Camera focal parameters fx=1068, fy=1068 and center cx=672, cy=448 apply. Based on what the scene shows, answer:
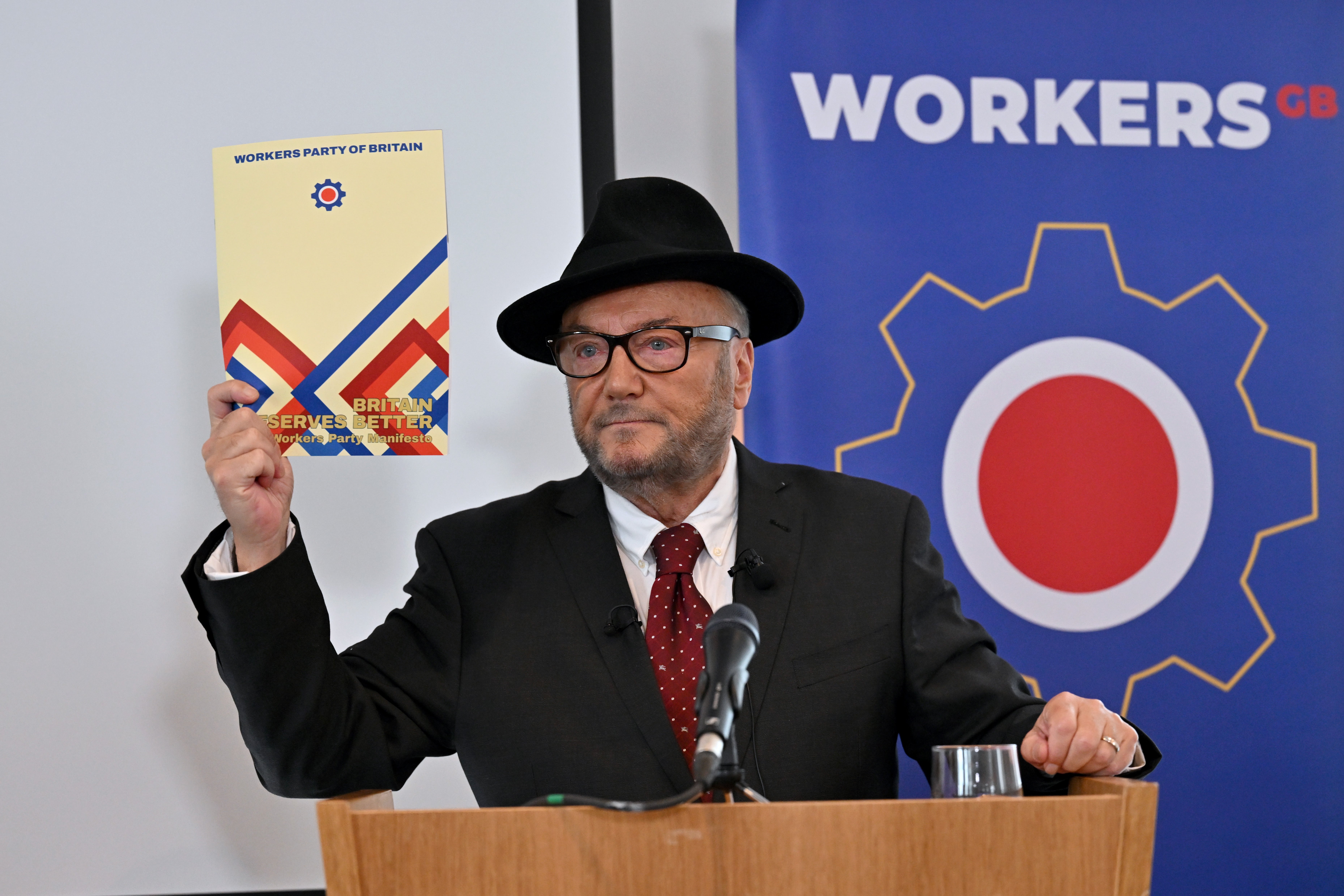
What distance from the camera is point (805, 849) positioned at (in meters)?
1.03

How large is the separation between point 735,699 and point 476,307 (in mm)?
1600

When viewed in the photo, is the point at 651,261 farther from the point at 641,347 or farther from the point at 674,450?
the point at 674,450

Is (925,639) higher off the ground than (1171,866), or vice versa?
(925,639)

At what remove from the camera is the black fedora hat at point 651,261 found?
6.02 feet

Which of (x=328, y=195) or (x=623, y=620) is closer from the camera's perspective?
(x=623, y=620)

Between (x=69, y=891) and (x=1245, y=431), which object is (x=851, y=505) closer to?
(x=1245, y=431)

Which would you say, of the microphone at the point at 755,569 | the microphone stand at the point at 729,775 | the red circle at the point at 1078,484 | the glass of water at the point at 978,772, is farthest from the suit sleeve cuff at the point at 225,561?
the red circle at the point at 1078,484

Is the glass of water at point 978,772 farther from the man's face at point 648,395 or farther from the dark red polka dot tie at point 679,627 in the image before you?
the man's face at point 648,395

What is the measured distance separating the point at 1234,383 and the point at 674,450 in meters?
1.48

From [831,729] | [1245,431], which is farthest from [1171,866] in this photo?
[831,729]

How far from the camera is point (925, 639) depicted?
1839mm

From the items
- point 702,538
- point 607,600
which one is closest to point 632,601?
→ point 607,600

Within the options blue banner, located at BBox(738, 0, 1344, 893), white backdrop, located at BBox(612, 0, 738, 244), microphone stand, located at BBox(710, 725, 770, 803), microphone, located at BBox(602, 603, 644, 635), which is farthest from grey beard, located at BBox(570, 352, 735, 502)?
microphone stand, located at BBox(710, 725, 770, 803)

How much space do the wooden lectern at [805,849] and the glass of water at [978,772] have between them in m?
0.16
